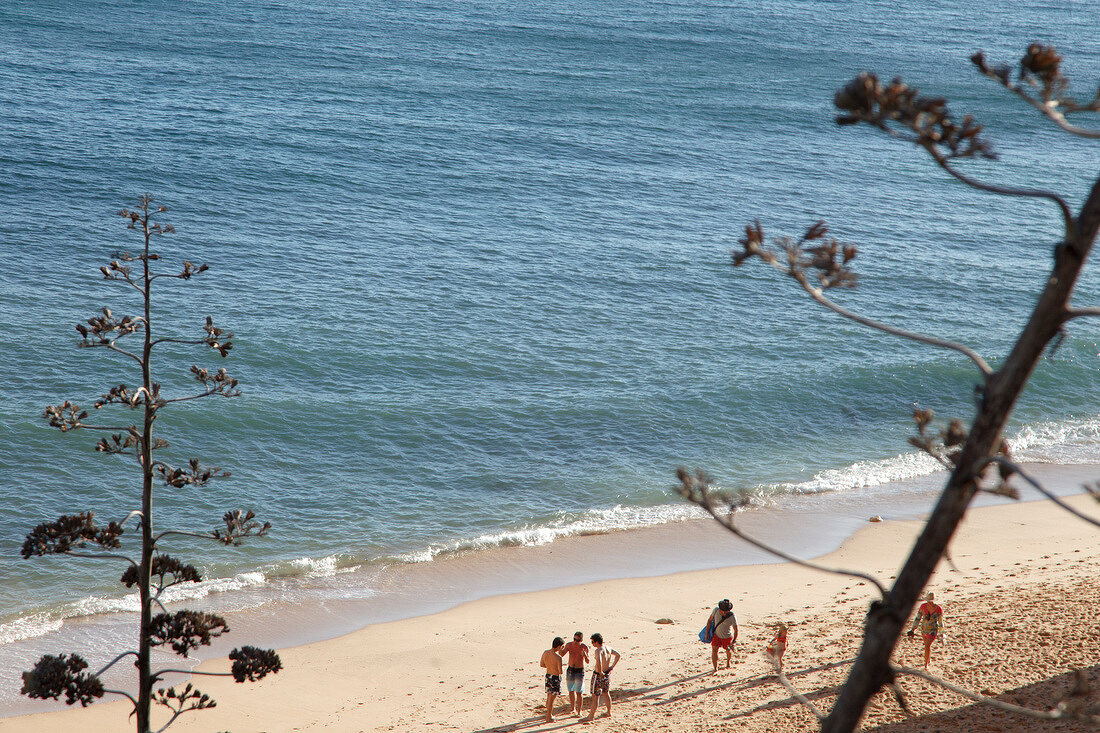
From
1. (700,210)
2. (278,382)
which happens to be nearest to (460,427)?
(278,382)

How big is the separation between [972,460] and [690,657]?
1286cm

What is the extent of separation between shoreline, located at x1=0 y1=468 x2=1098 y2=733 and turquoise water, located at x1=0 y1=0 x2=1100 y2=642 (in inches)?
128

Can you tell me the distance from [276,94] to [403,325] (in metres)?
27.1

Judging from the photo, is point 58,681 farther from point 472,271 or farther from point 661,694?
point 472,271

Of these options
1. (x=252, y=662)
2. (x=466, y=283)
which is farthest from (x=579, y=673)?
(x=466, y=283)

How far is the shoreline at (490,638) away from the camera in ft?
50.8

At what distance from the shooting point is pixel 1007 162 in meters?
55.8

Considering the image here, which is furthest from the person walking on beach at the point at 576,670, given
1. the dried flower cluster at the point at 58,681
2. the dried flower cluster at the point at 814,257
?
the dried flower cluster at the point at 814,257

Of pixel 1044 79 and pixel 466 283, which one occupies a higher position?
pixel 1044 79

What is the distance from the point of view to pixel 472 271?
3919cm

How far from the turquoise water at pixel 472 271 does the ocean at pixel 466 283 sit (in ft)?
0.53

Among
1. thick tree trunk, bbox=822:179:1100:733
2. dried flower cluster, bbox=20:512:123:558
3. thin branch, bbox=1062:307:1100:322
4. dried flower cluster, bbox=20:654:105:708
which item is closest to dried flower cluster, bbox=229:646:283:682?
dried flower cluster, bbox=20:654:105:708

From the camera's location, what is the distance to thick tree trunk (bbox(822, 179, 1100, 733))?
4434mm

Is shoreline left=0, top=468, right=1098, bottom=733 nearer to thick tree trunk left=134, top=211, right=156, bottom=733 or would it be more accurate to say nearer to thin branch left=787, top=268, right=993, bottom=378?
thick tree trunk left=134, top=211, right=156, bottom=733
